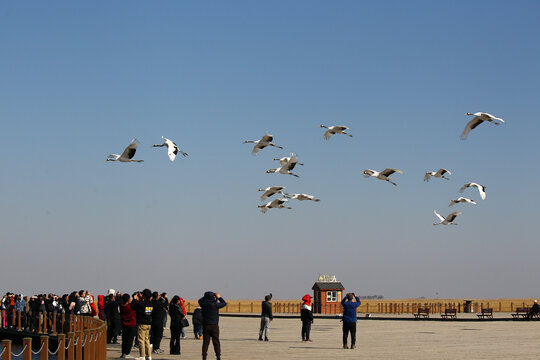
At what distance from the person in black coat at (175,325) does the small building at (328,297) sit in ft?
139

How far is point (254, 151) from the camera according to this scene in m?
32.0

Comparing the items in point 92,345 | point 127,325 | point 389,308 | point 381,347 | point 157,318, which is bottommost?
point 381,347

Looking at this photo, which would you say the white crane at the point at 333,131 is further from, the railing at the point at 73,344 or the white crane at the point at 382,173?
the railing at the point at 73,344

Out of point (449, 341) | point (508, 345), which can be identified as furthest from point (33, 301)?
point (508, 345)

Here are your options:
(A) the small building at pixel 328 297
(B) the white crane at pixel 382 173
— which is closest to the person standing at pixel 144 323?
(B) the white crane at pixel 382 173

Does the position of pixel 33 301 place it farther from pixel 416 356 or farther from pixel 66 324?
pixel 416 356

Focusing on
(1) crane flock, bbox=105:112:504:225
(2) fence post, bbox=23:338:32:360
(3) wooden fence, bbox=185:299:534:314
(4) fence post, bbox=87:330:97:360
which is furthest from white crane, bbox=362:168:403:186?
(3) wooden fence, bbox=185:299:534:314

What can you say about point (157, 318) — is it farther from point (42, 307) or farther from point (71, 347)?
point (42, 307)

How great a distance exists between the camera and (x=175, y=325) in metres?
22.9

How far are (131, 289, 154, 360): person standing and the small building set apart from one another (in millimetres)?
44432

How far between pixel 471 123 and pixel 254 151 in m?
8.44

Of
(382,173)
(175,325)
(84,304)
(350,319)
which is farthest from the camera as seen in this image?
(382,173)

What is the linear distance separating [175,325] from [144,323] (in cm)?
210

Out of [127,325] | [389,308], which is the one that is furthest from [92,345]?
[389,308]
